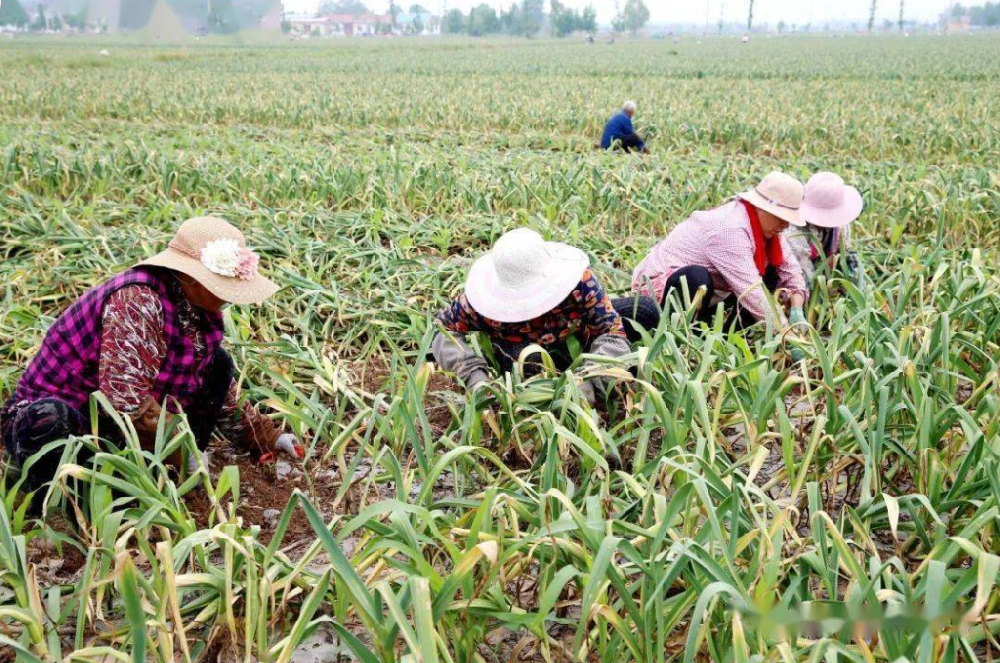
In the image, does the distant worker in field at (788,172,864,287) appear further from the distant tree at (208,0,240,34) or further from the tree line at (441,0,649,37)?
the tree line at (441,0,649,37)

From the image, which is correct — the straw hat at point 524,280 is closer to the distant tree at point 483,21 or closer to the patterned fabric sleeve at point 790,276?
the patterned fabric sleeve at point 790,276

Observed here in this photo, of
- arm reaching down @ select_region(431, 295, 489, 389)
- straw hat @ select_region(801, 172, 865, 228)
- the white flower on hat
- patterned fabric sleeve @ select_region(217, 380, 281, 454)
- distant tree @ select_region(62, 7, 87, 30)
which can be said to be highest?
distant tree @ select_region(62, 7, 87, 30)

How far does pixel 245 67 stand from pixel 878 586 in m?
23.5

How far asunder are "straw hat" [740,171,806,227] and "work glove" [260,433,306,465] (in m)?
1.89

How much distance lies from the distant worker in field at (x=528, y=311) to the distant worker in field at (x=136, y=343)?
26.0 inches

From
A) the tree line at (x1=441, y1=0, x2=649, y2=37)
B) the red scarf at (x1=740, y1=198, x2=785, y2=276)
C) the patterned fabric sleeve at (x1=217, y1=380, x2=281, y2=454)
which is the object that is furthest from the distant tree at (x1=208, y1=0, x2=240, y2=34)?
the tree line at (x1=441, y1=0, x2=649, y2=37)

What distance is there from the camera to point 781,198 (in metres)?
3.13

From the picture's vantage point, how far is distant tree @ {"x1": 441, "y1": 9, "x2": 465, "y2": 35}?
3855 inches

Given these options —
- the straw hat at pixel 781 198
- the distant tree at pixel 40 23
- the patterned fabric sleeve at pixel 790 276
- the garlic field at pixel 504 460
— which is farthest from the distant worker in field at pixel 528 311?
the distant tree at pixel 40 23

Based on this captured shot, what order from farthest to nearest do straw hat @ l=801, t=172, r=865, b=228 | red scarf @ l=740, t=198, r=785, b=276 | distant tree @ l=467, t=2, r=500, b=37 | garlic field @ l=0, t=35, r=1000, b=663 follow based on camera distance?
distant tree @ l=467, t=2, r=500, b=37 → straw hat @ l=801, t=172, r=865, b=228 → red scarf @ l=740, t=198, r=785, b=276 → garlic field @ l=0, t=35, r=1000, b=663

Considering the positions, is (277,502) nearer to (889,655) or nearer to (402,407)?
(402,407)

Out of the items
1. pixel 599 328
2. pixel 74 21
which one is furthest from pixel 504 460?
pixel 74 21

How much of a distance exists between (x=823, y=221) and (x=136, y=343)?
8.71ft

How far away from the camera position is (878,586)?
1.66 meters
